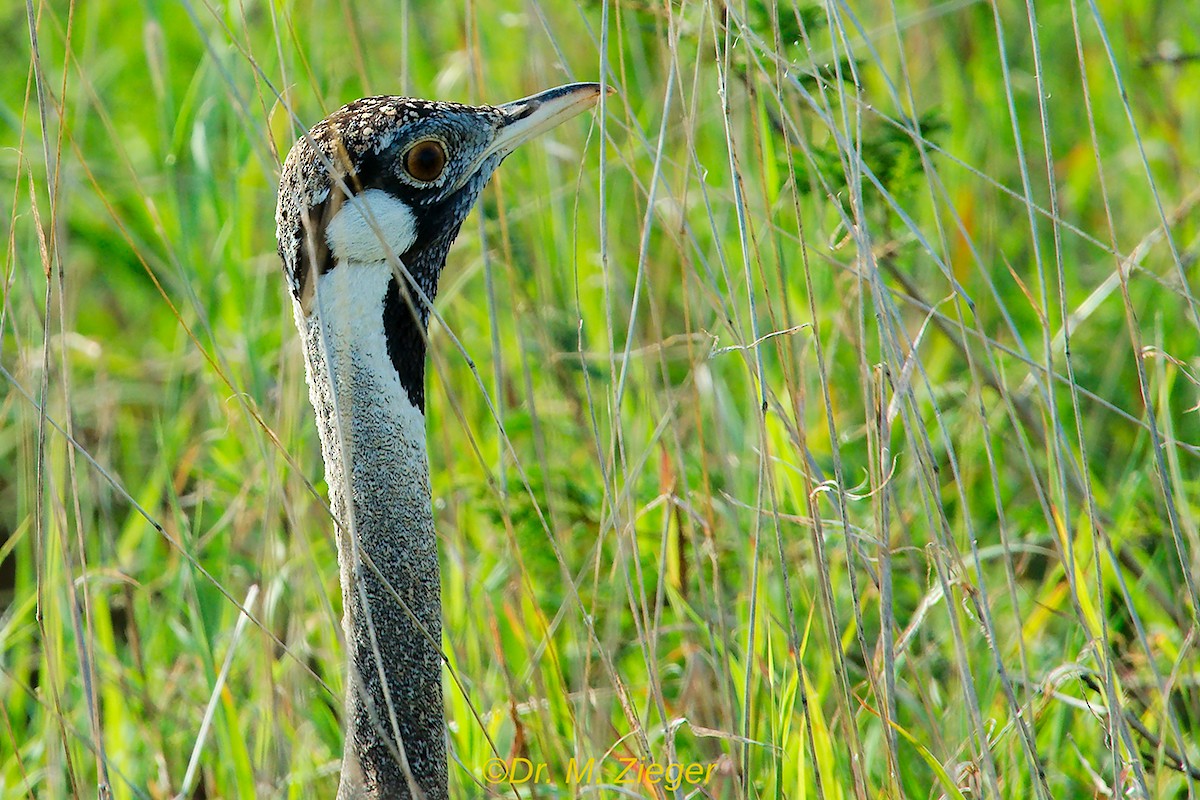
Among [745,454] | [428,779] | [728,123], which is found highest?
[728,123]

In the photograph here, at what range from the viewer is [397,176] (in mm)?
1924

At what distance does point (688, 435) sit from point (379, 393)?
1392mm

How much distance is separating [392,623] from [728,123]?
804 mm

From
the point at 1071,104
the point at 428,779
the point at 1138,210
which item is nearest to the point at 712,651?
the point at 428,779

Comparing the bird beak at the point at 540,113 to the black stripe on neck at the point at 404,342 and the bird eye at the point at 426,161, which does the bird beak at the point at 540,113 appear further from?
the black stripe on neck at the point at 404,342

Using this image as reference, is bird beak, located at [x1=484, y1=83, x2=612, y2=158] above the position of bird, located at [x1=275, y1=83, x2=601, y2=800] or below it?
above

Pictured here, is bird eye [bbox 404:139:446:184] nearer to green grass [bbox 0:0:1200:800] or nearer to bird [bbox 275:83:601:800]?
bird [bbox 275:83:601:800]

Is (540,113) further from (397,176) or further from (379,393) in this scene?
(379,393)

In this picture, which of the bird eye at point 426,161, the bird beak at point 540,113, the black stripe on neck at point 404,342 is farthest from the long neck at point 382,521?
the bird beak at point 540,113

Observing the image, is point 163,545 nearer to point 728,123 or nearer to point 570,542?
point 570,542

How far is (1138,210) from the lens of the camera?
3.66 meters

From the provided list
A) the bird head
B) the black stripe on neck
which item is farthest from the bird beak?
the black stripe on neck

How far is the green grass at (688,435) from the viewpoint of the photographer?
1.86m

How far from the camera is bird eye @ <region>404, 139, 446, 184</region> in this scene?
1.93 metres
